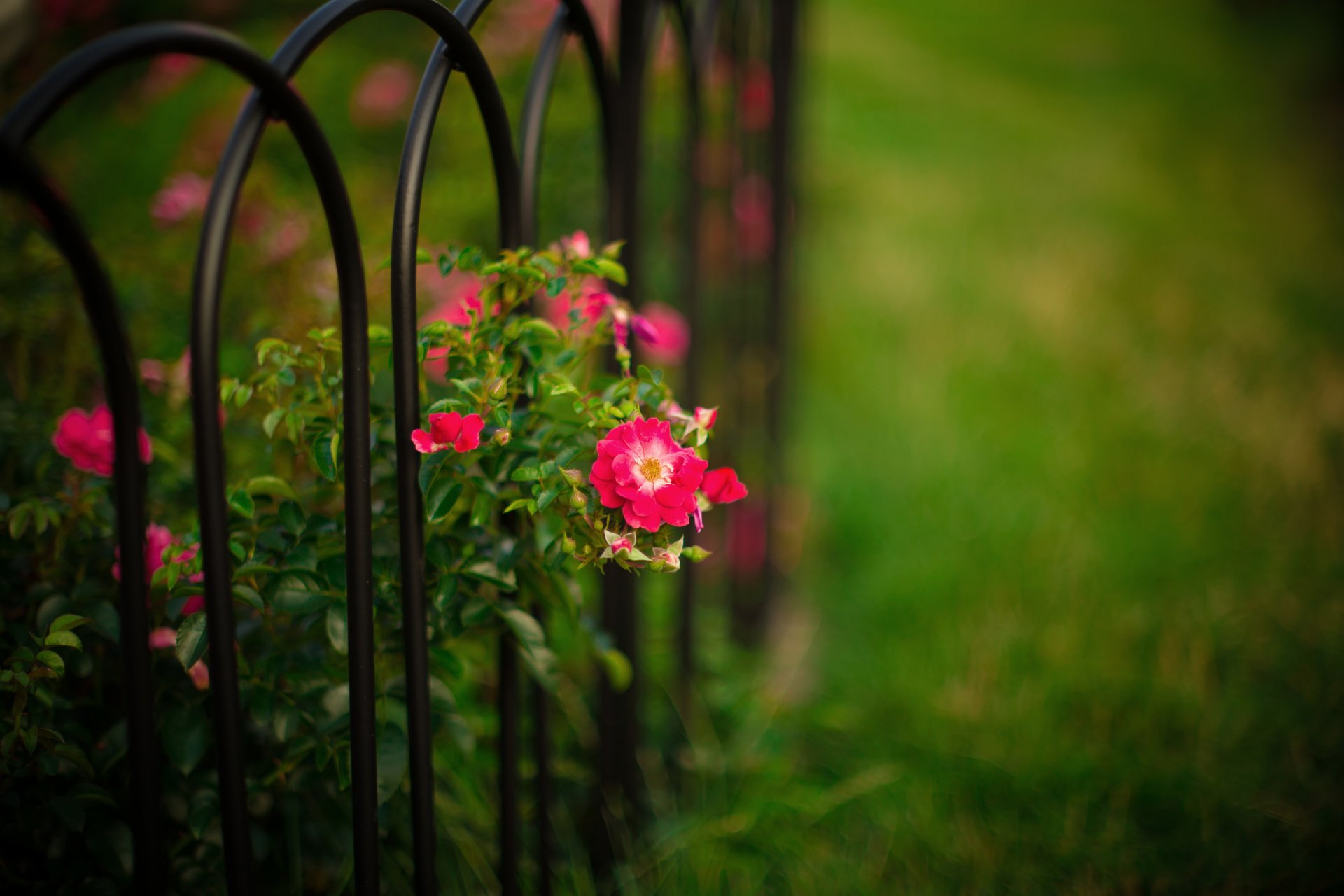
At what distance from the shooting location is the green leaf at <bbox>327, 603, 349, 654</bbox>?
2.68 ft

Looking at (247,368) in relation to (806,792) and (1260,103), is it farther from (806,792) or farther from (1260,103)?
(1260,103)

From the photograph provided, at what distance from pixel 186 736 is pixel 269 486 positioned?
0.25 metres

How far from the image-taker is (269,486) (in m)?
0.86

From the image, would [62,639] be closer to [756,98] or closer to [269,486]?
[269,486]

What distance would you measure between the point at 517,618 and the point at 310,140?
499 mm

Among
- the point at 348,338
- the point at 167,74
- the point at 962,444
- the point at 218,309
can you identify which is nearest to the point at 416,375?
the point at 348,338

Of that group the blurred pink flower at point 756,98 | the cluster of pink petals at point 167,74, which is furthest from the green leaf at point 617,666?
the cluster of pink petals at point 167,74

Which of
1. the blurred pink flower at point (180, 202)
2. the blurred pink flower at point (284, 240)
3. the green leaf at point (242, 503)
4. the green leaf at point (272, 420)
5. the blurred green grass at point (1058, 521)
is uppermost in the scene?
the blurred pink flower at point (180, 202)

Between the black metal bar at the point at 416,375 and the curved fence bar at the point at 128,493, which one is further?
the black metal bar at the point at 416,375

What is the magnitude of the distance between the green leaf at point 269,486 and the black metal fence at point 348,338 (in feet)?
0.44

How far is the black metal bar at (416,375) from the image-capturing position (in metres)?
0.77

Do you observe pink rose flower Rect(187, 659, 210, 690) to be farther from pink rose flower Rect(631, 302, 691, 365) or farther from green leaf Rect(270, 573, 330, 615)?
pink rose flower Rect(631, 302, 691, 365)

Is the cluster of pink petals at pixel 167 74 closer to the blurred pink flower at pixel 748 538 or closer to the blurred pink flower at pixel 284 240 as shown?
the blurred pink flower at pixel 284 240

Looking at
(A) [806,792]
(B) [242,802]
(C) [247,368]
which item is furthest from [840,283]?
(B) [242,802]
